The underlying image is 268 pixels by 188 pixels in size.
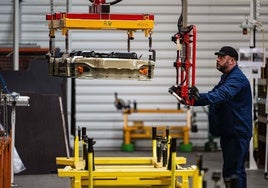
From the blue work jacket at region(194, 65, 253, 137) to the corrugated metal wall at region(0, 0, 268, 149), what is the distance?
7.53 meters

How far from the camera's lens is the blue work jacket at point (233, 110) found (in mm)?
7645

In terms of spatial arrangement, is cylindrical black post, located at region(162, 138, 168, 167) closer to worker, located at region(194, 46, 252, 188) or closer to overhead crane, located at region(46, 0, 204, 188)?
overhead crane, located at region(46, 0, 204, 188)

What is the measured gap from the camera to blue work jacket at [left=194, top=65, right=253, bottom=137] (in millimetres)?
7645

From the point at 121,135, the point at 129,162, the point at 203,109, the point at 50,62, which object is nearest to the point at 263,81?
the point at 203,109

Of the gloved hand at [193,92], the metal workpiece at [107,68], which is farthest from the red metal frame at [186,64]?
the metal workpiece at [107,68]

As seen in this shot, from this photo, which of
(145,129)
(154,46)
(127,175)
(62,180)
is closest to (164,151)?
(127,175)

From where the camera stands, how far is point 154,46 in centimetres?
1530

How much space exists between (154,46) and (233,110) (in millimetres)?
7739

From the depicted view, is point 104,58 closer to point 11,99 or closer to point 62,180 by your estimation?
point 11,99

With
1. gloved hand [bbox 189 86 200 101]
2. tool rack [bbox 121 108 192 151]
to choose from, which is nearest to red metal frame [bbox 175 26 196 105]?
gloved hand [bbox 189 86 200 101]

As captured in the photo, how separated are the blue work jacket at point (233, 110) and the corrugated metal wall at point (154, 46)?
7526 millimetres

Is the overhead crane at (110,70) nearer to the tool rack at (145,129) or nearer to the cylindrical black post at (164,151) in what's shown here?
the cylindrical black post at (164,151)

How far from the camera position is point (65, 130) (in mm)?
12172

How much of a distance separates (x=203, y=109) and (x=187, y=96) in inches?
330
